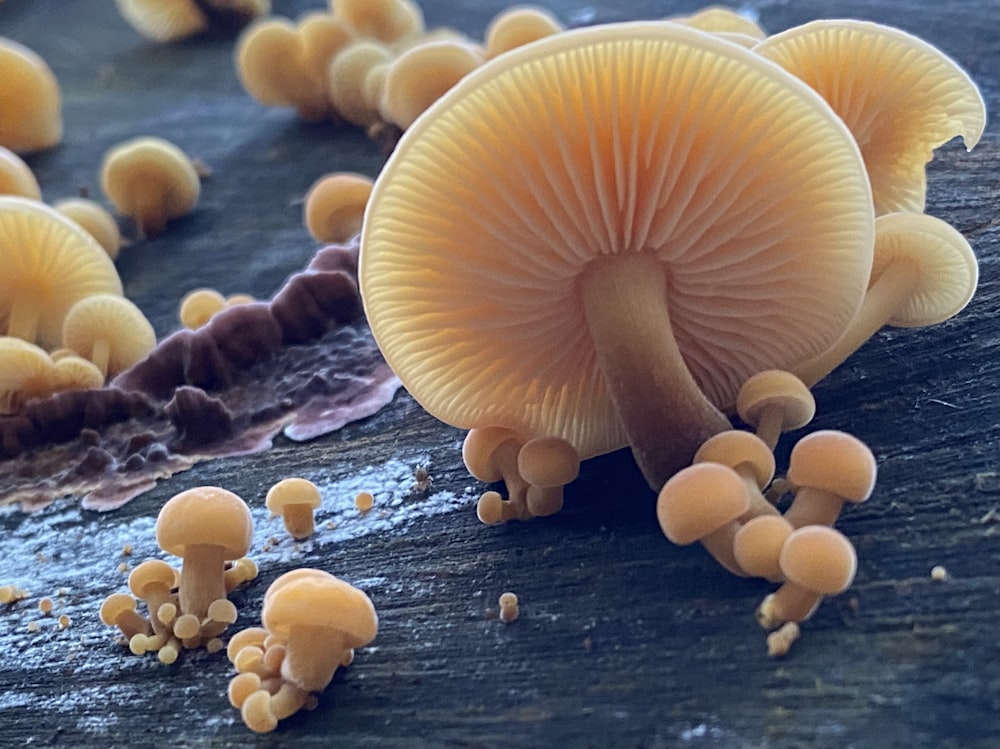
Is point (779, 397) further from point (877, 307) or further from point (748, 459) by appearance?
point (877, 307)

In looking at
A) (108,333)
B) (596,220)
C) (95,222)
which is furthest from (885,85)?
(95,222)

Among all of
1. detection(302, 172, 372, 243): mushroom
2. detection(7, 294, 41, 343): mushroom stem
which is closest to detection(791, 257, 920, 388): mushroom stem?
detection(302, 172, 372, 243): mushroom

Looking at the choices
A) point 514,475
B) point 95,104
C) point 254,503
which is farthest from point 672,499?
point 95,104

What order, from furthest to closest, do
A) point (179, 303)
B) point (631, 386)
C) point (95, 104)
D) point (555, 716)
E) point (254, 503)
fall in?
1. point (95, 104)
2. point (179, 303)
3. point (254, 503)
4. point (631, 386)
5. point (555, 716)

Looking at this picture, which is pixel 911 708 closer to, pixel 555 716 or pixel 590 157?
pixel 555 716

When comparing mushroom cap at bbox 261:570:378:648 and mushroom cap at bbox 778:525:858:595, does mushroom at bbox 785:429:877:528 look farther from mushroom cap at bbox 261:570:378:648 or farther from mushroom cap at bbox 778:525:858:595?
mushroom cap at bbox 261:570:378:648
